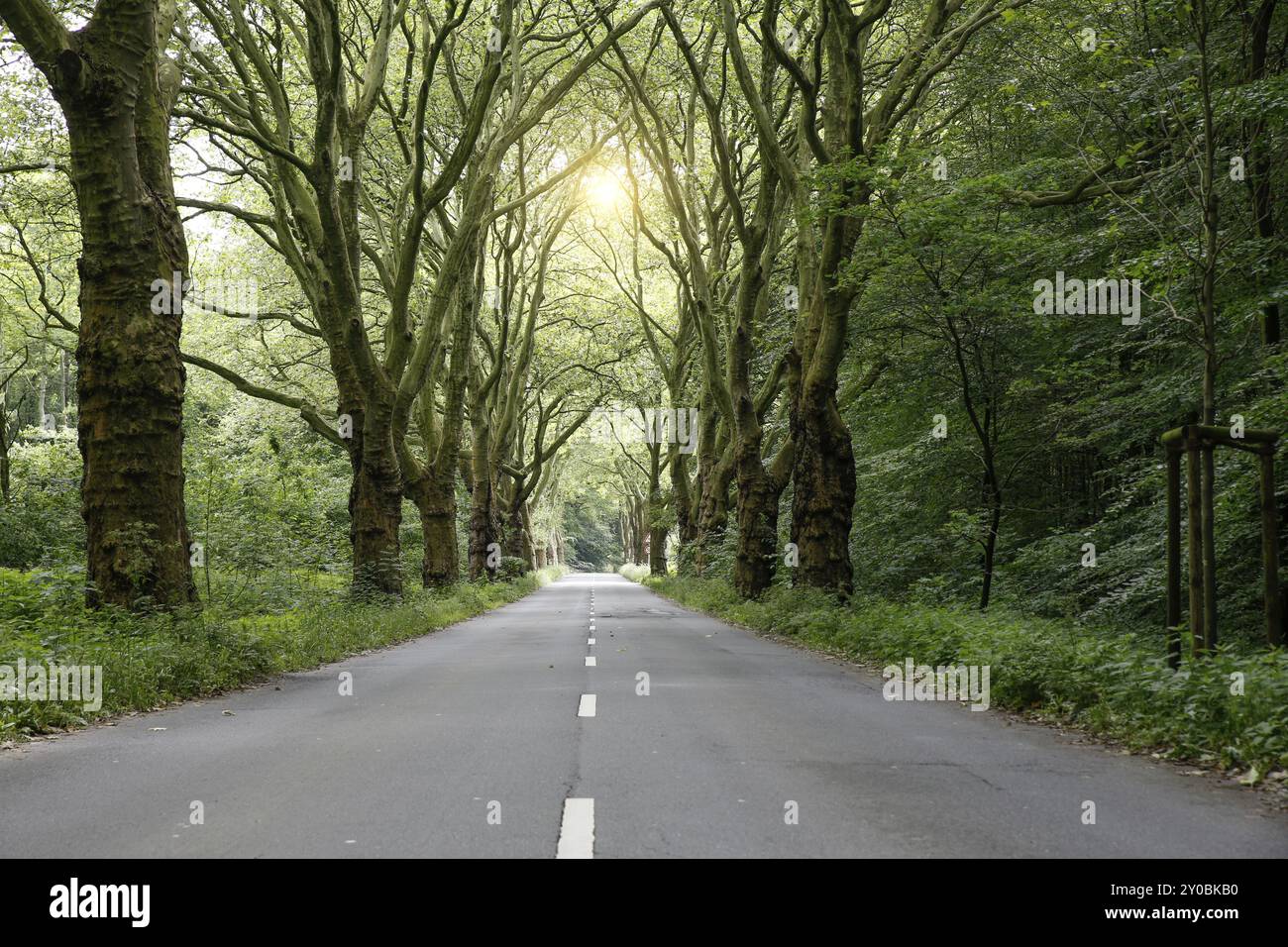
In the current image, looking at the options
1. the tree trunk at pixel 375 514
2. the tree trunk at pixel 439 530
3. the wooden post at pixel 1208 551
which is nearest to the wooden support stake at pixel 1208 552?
the wooden post at pixel 1208 551

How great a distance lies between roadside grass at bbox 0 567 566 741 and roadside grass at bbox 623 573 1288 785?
24.7 ft

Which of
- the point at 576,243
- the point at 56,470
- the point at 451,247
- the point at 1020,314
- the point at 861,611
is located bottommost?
the point at 861,611

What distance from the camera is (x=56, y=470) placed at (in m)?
28.6

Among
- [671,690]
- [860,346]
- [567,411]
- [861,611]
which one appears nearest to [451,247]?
[860,346]

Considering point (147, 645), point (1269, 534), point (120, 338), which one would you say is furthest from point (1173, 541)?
point (120, 338)

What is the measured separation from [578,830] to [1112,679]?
5597 millimetres

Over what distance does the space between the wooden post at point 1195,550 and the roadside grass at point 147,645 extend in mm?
9088

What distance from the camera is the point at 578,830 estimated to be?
15.9ft

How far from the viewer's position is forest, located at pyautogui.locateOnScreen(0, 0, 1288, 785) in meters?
10.5

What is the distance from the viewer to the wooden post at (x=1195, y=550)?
329 inches

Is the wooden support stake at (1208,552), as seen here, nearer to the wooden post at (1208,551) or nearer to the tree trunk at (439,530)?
the wooden post at (1208,551)
